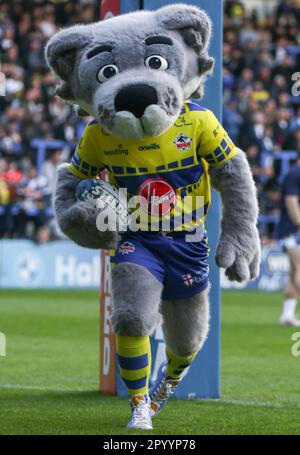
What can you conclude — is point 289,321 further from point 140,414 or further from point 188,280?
point 140,414

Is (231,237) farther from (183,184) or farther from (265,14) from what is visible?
(265,14)

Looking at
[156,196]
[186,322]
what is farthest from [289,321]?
[156,196]

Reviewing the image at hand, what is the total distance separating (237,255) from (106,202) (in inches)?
28.6

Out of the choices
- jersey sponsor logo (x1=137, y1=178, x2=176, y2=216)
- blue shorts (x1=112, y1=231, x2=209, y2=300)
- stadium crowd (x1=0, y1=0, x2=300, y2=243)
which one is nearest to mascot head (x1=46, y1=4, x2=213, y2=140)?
jersey sponsor logo (x1=137, y1=178, x2=176, y2=216)

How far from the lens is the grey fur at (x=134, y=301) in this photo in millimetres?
5418

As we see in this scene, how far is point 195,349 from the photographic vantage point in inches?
233

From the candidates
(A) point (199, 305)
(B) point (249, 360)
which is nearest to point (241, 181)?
(A) point (199, 305)

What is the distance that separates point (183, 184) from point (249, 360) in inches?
168

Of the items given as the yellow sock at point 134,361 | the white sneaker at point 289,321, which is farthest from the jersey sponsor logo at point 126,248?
the white sneaker at point 289,321

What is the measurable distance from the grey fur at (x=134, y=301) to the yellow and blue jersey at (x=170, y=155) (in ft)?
1.18

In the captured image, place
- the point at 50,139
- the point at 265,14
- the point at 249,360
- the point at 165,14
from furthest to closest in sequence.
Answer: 1. the point at 265,14
2. the point at 50,139
3. the point at 249,360
4. the point at 165,14
